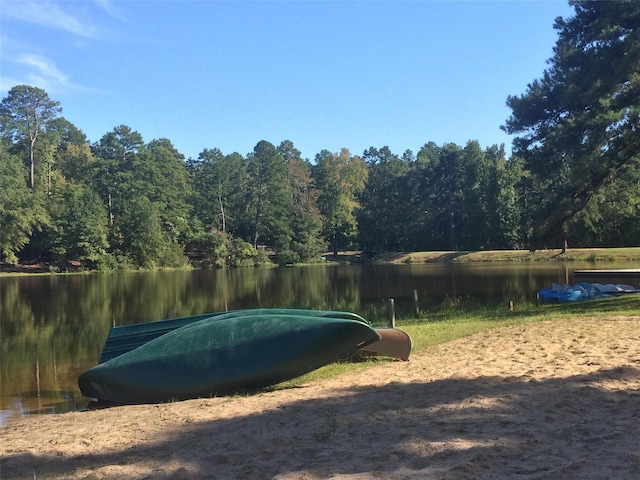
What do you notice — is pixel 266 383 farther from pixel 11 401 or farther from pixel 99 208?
pixel 99 208

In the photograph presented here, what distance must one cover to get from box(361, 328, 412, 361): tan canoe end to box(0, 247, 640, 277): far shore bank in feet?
116

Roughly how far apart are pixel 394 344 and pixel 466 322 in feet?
16.8

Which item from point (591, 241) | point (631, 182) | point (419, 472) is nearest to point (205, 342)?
point (419, 472)

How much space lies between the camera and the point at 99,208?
61438 mm

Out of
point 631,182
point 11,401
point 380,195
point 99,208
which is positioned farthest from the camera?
point 380,195

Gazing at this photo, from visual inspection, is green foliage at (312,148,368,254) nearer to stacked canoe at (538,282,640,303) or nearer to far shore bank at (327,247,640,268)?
far shore bank at (327,247,640,268)

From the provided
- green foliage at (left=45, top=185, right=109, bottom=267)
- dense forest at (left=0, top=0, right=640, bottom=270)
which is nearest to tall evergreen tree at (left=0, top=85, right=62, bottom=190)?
dense forest at (left=0, top=0, right=640, bottom=270)

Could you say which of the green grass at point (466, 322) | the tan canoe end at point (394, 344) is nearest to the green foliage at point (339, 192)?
the green grass at point (466, 322)

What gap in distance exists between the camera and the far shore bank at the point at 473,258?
4700 centimetres

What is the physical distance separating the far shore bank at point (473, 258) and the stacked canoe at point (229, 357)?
121 ft

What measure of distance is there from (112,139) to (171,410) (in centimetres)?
6928

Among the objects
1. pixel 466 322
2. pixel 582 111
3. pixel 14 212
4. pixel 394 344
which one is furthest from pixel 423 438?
pixel 14 212

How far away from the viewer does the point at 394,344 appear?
9.50 meters

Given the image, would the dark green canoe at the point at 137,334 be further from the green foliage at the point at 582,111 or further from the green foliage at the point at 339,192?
the green foliage at the point at 339,192
